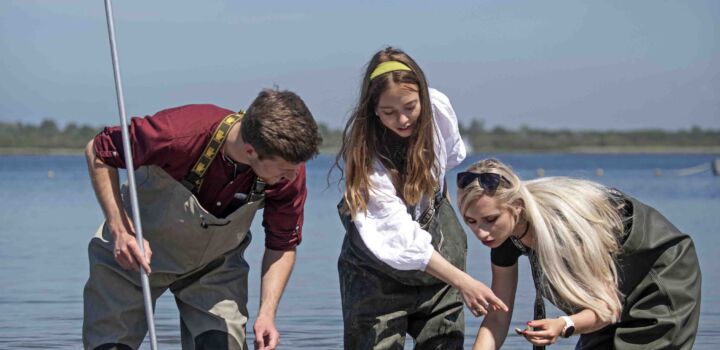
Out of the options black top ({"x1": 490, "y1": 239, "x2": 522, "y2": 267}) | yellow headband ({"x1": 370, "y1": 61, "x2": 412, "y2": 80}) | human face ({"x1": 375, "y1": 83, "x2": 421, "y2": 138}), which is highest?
yellow headband ({"x1": 370, "y1": 61, "x2": 412, "y2": 80})

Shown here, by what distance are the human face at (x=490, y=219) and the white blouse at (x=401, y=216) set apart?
0.28m

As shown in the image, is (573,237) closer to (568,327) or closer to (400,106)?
(568,327)

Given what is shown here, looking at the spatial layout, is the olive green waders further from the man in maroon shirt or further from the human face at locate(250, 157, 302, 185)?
the human face at locate(250, 157, 302, 185)

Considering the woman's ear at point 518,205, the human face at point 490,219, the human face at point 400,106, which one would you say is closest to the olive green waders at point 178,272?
the human face at point 400,106

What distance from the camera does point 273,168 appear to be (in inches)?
195

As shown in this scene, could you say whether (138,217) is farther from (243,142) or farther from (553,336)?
(553,336)

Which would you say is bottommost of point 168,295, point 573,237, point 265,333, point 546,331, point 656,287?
point 168,295

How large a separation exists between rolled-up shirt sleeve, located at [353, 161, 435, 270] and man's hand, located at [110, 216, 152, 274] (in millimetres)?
874

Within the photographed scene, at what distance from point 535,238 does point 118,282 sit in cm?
175

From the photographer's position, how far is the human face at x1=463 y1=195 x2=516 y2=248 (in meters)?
4.99

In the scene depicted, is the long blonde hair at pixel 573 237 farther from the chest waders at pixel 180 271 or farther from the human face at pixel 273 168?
the chest waders at pixel 180 271

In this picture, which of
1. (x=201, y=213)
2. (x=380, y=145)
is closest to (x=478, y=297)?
(x=380, y=145)

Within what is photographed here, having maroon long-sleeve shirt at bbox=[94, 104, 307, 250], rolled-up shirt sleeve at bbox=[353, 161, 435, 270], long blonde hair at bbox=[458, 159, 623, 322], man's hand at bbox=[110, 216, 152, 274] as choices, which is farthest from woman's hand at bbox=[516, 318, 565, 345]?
man's hand at bbox=[110, 216, 152, 274]

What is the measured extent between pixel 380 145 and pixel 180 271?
0.99 meters
